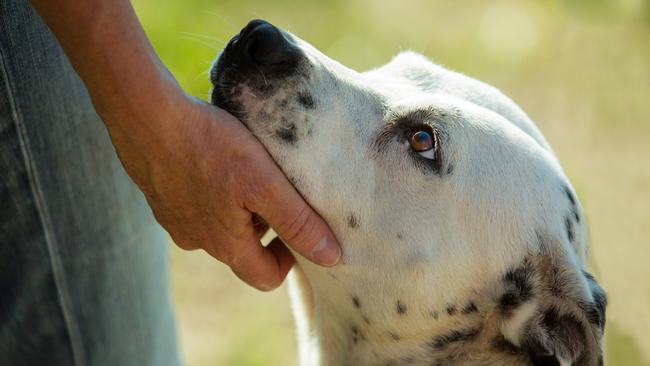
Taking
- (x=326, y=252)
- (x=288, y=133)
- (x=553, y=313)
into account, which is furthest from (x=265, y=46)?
(x=553, y=313)

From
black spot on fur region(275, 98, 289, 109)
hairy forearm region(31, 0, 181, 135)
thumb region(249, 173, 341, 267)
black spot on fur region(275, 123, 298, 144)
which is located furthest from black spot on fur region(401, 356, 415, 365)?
hairy forearm region(31, 0, 181, 135)

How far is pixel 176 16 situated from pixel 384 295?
540 centimetres

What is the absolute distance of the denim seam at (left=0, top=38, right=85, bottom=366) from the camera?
9.51 ft

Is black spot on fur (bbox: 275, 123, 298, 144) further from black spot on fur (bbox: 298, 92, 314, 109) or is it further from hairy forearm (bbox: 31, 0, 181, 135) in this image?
hairy forearm (bbox: 31, 0, 181, 135)

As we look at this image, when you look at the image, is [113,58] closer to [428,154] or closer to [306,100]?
[306,100]

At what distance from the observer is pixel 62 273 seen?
337 centimetres

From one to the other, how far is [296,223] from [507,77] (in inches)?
219

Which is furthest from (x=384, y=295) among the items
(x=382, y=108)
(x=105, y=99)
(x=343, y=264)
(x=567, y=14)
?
(x=567, y=14)

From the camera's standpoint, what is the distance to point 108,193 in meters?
3.46

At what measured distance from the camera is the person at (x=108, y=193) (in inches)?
99.3

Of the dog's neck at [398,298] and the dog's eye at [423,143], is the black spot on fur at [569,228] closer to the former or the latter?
the dog's neck at [398,298]

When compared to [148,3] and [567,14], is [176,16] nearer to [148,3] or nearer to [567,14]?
[148,3]

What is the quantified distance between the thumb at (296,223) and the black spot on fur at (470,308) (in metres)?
0.52

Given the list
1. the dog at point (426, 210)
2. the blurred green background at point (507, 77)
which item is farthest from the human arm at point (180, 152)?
the blurred green background at point (507, 77)
